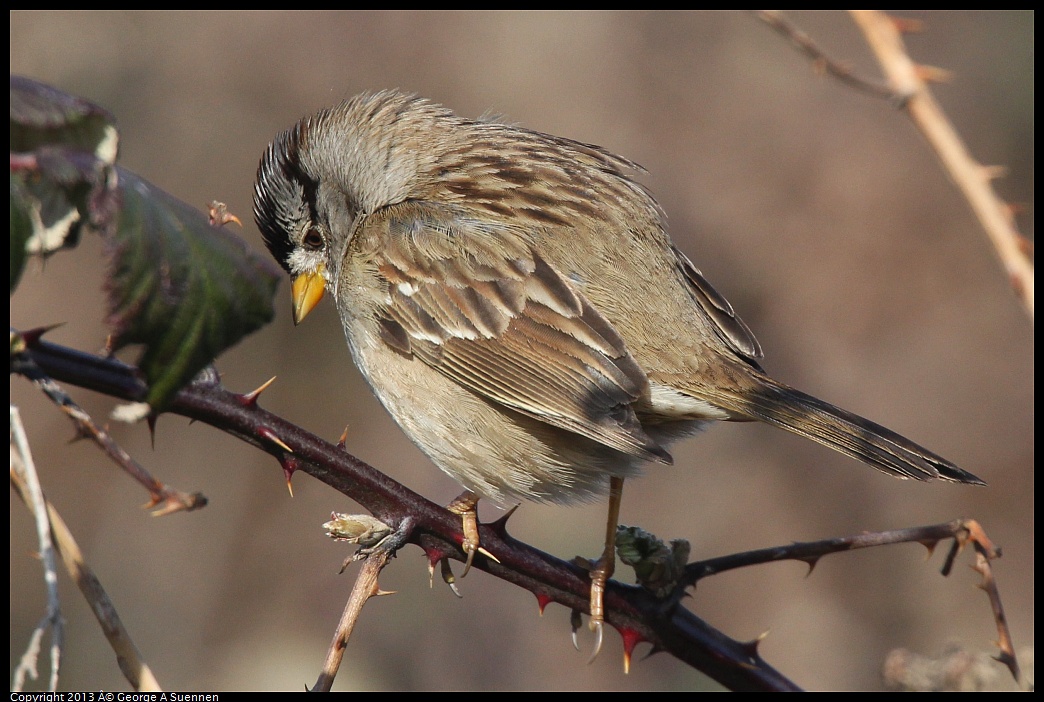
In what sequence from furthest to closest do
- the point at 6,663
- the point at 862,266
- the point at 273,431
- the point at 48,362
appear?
the point at 862,266 < the point at 6,663 < the point at 273,431 < the point at 48,362

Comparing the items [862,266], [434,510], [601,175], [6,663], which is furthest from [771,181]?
[6,663]

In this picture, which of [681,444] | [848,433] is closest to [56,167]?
[848,433]

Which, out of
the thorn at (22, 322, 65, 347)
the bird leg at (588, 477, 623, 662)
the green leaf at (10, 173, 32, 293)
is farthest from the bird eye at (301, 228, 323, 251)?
the green leaf at (10, 173, 32, 293)

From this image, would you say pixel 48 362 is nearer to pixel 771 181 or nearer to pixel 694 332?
pixel 694 332

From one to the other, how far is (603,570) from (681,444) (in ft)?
12.0

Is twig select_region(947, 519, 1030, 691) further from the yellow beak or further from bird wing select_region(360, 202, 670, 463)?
the yellow beak

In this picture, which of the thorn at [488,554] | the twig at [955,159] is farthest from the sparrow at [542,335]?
the twig at [955,159]

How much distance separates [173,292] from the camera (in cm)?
172

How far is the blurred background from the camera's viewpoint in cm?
640

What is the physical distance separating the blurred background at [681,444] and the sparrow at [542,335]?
2.23 meters

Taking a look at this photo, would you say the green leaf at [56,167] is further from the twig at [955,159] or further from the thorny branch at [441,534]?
the twig at [955,159]

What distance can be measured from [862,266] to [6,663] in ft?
23.9

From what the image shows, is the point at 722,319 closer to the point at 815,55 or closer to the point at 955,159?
the point at 815,55

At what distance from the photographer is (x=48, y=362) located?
79.4 inches
